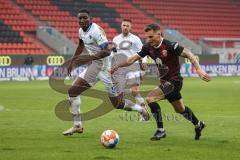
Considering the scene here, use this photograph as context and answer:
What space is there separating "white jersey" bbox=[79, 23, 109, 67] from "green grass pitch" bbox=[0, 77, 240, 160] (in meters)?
1.75

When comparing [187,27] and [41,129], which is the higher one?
[41,129]

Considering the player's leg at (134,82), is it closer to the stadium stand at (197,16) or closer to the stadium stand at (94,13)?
the stadium stand at (94,13)

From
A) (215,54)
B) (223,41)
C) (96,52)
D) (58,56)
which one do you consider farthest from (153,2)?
(96,52)

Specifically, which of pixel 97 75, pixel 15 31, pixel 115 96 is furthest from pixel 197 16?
pixel 97 75

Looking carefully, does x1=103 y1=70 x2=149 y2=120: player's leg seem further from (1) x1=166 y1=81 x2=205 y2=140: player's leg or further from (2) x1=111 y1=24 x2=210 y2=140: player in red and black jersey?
(1) x1=166 y1=81 x2=205 y2=140: player's leg

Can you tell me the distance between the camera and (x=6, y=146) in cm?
1045

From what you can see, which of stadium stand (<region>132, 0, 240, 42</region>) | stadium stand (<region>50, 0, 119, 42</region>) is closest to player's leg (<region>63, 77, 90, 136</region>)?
stadium stand (<region>50, 0, 119, 42</region>)

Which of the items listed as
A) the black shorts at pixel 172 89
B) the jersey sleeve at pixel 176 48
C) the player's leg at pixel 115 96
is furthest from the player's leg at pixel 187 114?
the player's leg at pixel 115 96

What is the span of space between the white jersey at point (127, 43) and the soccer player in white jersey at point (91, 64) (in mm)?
3528

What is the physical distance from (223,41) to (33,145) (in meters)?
43.7

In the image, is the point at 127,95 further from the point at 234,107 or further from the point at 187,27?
the point at 187,27

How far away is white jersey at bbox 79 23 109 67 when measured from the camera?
12.6m

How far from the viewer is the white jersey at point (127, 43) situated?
1688 centimetres

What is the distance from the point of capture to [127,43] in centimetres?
1705
